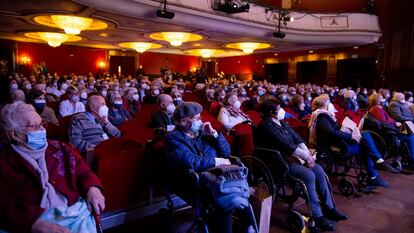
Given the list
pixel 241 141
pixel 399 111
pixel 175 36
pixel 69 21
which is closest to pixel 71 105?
pixel 241 141

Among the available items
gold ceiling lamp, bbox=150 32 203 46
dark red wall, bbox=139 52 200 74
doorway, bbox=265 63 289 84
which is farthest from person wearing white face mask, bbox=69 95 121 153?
dark red wall, bbox=139 52 200 74

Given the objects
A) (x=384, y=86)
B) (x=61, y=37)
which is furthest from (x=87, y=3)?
(x=384, y=86)

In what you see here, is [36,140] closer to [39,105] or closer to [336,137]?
[336,137]

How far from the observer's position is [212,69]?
2241cm

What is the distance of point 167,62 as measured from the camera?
20.5 m

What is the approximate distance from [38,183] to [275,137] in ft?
5.98

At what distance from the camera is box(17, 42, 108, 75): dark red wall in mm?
15516

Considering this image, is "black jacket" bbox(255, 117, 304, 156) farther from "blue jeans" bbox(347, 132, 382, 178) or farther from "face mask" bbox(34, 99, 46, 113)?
"face mask" bbox(34, 99, 46, 113)

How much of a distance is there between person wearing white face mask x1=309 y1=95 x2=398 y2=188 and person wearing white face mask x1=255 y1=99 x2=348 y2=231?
23.2 inches

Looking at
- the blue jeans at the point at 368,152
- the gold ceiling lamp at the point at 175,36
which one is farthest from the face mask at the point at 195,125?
the gold ceiling lamp at the point at 175,36

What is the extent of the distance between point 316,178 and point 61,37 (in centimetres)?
1211

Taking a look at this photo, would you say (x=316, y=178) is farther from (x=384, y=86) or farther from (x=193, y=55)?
(x=193, y=55)

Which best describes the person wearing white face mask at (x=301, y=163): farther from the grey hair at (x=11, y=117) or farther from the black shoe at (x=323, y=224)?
the grey hair at (x=11, y=117)

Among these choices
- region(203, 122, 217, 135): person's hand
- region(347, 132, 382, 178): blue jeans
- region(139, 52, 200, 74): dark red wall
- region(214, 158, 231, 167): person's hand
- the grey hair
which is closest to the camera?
the grey hair
